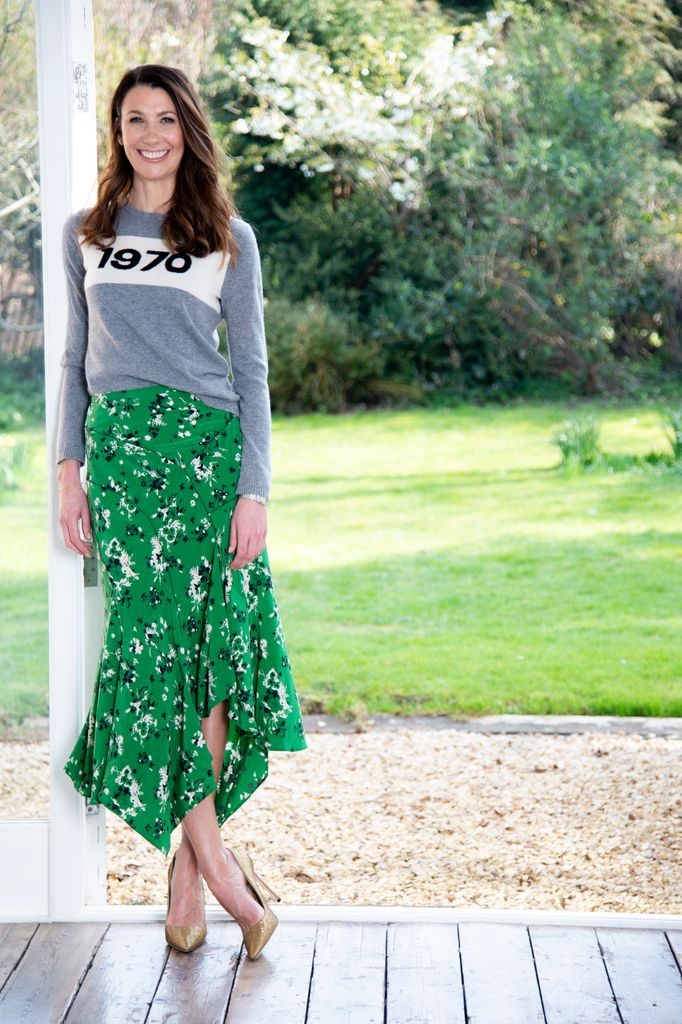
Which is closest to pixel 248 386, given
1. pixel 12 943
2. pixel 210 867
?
pixel 210 867

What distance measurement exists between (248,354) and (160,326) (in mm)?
158

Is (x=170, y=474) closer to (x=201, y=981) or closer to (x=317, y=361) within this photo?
(x=201, y=981)

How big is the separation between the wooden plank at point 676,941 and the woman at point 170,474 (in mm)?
695

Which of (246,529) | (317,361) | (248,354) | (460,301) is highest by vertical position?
(248,354)

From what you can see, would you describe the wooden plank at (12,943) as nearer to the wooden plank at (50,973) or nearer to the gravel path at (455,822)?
the wooden plank at (50,973)

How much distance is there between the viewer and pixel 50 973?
2.08 metres

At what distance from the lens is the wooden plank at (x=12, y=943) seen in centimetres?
210

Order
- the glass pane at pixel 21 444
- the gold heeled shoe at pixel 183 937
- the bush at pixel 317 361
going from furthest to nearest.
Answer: the bush at pixel 317 361
the glass pane at pixel 21 444
the gold heeled shoe at pixel 183 937

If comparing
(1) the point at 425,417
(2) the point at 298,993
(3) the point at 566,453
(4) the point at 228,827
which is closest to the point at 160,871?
(4) the point at 228,827

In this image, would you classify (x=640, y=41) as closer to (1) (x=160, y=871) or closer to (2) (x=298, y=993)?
(1) (x=160, y=871)

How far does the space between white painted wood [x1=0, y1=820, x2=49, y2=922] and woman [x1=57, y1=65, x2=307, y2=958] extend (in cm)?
21

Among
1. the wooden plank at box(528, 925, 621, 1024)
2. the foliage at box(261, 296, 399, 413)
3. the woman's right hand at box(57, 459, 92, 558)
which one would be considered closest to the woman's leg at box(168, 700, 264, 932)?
the woman's right hand at box(57, 459, 92, 558)

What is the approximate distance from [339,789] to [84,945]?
139 cm

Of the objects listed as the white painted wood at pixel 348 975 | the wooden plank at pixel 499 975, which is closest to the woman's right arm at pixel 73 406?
the white painted wood at pixel 348 975
